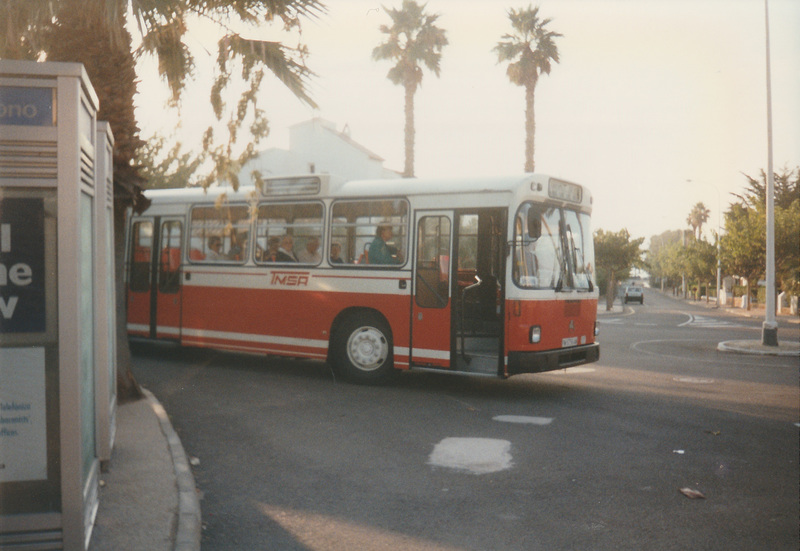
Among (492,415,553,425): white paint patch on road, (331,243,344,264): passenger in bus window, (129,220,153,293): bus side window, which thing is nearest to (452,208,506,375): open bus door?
(492,415,553,425): white paint patch on road

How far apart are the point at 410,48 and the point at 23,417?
31.2 metres

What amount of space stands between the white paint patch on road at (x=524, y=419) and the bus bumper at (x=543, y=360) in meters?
0.86

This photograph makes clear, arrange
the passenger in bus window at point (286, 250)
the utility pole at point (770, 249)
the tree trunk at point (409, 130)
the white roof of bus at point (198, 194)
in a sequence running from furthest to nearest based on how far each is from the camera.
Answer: the tree trunk at point (409, 130), the utility pole at point (770, 249), the white roof of bus at point (198, 194), the passenger in bus window at point (286, 250)

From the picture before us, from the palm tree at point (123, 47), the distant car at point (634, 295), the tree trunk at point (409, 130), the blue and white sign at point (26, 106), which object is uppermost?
the tree trunk at point (409, 130)

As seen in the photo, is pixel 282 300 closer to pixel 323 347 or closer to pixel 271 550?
pixel 323 347

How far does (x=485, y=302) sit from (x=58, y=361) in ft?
22.5

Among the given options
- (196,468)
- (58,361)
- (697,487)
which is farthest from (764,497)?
(58,361)

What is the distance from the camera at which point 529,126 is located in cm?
3384

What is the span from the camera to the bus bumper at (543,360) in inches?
367

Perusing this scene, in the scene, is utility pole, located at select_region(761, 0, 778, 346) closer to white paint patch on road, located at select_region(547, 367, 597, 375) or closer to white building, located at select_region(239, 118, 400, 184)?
white paint patch on road, located at select_region(547, 367, 597, 375)

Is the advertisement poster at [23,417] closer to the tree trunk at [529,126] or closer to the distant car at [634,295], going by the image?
the tree trunk at [529,126]

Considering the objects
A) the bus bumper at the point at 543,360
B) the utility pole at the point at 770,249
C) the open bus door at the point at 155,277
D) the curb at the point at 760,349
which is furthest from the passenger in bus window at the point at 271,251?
the utility pole at the point at 770,249

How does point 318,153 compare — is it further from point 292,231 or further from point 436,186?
point 436,186

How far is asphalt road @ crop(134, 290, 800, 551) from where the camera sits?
15.9 feet
